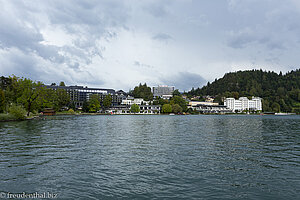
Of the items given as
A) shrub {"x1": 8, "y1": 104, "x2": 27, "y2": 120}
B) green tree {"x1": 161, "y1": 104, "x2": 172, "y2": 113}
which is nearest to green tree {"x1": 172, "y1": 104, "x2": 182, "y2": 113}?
green tree {"x1": 161, "y1": 104, "x2": 172, "y2": 113}

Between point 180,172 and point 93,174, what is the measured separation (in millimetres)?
5350

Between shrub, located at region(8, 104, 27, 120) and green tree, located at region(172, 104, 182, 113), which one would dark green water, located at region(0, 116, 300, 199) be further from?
green tree, located at region(172, 104, 182, 113)

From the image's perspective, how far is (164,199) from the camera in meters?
9.71

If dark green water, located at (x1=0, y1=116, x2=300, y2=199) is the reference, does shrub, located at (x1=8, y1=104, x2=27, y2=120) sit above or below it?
above

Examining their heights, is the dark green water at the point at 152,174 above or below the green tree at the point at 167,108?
below

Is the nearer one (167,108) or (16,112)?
(16,112)

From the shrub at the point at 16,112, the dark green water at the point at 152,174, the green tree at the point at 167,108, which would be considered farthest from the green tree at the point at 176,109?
the dark green water at the point at 152,174

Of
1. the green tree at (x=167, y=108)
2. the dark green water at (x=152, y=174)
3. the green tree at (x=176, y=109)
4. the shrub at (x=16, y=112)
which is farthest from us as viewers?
the green tree at (x=176, y=109)

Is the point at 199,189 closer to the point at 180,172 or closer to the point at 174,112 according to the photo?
the point at 180,172

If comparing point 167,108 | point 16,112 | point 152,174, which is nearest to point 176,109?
point 167,108

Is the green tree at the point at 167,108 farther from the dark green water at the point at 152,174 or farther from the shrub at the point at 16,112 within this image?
the dark green water at the point at 152,174

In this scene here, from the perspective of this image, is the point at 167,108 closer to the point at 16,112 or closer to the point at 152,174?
the point at 16,112

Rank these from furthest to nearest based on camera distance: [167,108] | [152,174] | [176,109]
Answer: [176,109]
[167,108]
[152,174]

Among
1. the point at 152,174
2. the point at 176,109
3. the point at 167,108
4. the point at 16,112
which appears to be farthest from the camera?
the point at 176,109
